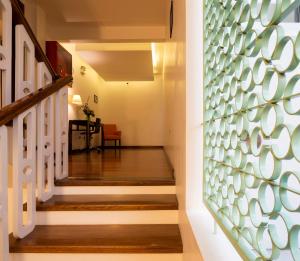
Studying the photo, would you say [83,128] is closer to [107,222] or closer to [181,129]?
[107,222]

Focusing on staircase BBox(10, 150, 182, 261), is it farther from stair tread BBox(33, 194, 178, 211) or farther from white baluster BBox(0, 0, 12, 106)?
white baluster BBox(0, 0, 12, 106)

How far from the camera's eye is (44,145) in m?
2.09

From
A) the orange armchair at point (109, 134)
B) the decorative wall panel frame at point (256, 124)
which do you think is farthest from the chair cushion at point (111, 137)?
the decorative wall panel frame at point (256, 124)

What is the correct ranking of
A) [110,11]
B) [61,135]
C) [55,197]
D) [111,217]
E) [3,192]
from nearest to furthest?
1. [3,192]
2. [111,217]
3. [55,197]
4. [61,135]
5. [110,11]

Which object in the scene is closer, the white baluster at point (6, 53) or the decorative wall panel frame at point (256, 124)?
the decorative wall panel frame at point (256, 124)

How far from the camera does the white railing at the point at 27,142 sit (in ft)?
4.92

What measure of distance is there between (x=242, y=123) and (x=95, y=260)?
1405 mm

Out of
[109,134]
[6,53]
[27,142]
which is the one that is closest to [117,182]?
[27,142]

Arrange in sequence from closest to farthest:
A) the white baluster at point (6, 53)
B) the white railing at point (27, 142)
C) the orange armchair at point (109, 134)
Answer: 1. the white railing at point (27, 142)
2. the white baluster at point (6, 53)
3. the orange armchair at point (109, 134)

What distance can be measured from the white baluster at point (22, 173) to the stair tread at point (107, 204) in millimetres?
189

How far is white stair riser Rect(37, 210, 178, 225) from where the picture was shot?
200 cm

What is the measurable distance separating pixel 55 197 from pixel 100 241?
2.27ft

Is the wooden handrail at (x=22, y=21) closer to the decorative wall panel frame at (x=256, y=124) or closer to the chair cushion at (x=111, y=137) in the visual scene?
the decorative wall panel frame at (x=256, y=124)

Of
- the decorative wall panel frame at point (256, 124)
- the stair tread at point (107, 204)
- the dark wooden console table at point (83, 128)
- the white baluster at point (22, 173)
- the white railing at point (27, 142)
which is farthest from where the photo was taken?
the dark wooden console table at point (83, 128)
